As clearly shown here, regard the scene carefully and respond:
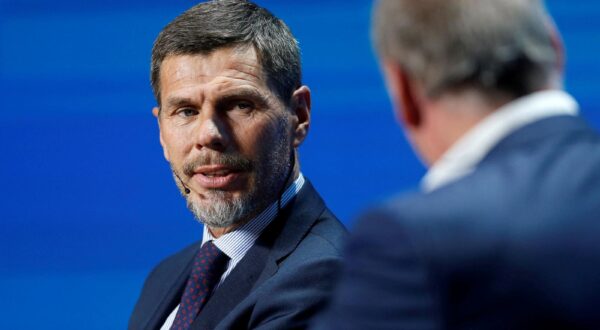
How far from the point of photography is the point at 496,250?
812mm

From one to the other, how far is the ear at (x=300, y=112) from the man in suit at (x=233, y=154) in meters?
0.02

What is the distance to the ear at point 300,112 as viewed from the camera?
2.04 meters

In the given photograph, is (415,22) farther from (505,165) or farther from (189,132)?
(189,132)

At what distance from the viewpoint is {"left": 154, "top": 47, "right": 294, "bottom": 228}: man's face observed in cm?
189

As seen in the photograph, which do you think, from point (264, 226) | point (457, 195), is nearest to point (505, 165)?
point (457, 195)

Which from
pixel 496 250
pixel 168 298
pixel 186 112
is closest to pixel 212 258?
pixel 168 298

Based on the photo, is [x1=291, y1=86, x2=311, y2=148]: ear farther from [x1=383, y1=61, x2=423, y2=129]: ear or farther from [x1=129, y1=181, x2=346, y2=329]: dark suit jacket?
[x1=383, y1=61, x2=423, y2=129]: ear

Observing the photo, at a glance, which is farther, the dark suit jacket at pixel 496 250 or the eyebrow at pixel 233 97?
the eyebrow at pixel 233 97

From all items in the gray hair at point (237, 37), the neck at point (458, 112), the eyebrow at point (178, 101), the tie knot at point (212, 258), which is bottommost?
the neck at point (458, 112)

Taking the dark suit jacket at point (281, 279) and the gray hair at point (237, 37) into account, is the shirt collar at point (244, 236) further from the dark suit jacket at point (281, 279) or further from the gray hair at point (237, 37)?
the gray hair at point (237, 37)

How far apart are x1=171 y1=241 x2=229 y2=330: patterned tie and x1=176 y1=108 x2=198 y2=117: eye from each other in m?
0.27

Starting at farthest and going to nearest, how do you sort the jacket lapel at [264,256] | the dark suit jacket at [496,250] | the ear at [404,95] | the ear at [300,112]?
the ear at [300,112], the jacket lapel at [264,256], the ear at [404,95], the dark suit jacket at [496,250]

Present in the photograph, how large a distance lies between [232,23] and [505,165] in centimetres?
115

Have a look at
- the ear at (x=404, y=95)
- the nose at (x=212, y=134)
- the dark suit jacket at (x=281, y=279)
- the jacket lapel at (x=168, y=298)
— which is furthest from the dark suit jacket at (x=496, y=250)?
the jacket lapel at (x=168, y=298)
